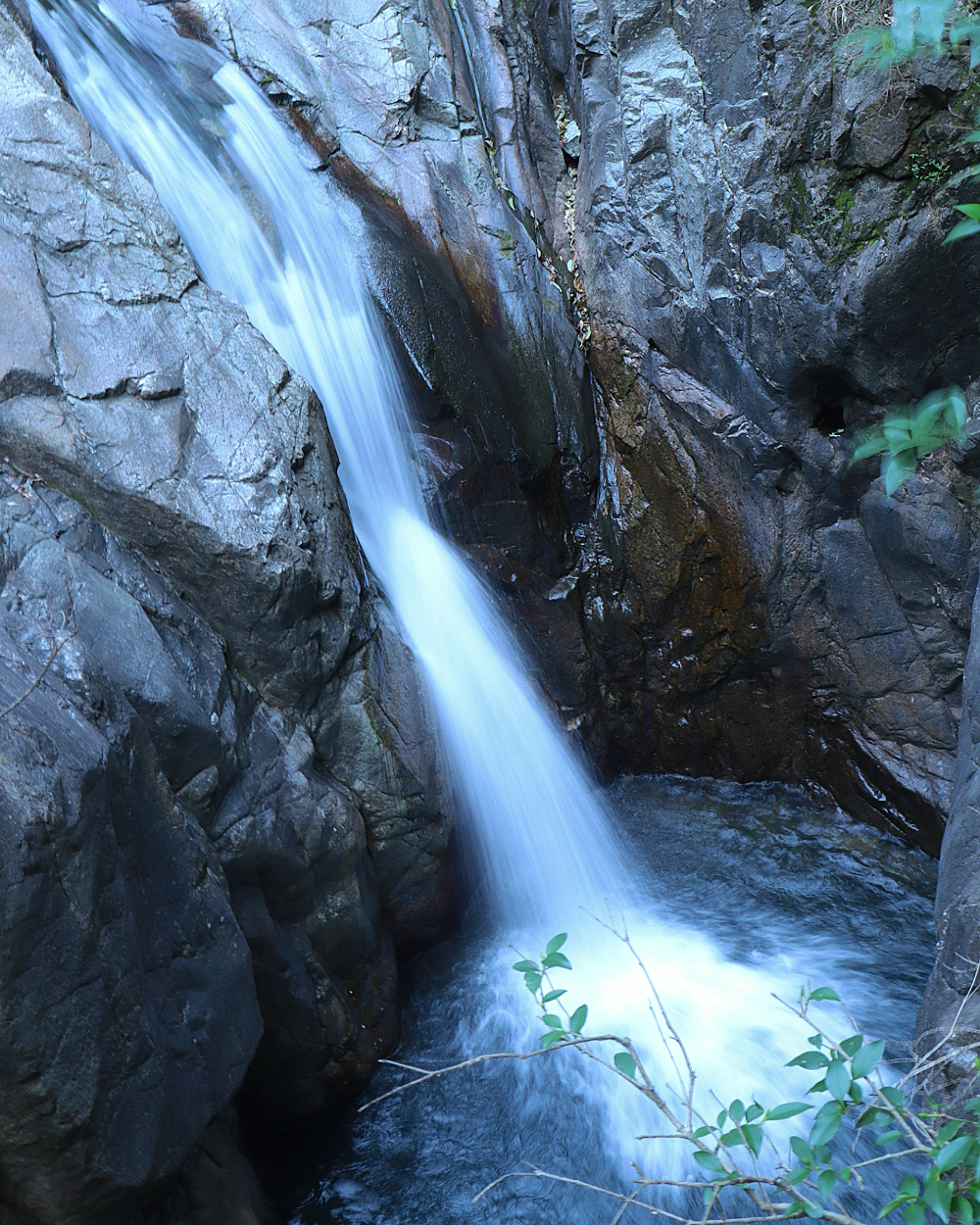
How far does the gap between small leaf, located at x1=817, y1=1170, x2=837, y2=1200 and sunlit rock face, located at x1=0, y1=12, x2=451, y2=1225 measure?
5.63 feet

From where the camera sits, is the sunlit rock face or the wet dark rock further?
the wet dark rock

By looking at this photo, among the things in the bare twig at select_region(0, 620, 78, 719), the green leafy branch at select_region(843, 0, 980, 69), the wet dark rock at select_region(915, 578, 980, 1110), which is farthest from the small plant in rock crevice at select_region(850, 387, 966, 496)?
the bare twig at select_region(0, 620, 78, 719)

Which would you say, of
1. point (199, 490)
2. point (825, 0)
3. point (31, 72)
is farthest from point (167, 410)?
point (825, 0)

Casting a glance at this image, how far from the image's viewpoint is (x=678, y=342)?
4.81 m

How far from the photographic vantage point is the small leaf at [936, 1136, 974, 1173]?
141 cm

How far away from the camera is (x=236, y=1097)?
3.21 metres

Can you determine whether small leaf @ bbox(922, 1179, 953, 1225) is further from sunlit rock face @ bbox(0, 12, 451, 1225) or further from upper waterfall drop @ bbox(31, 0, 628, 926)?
upper waterfall drop @ bbox(31, 0, 628, 926)

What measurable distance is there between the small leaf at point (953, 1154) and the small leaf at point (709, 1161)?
35 centimetres

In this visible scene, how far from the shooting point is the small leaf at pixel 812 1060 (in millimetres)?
1524

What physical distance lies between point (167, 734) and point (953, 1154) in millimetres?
2374

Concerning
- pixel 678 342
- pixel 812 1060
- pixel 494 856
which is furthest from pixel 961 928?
pixel 678 342

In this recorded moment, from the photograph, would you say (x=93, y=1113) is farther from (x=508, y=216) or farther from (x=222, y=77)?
(x=222, y=77)

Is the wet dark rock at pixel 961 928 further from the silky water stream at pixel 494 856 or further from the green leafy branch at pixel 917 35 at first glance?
the green leafy branch at pixel 917 35

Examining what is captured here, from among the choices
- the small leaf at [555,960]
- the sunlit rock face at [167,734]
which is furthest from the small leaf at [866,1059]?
the sunlit rock face at [167,734]
